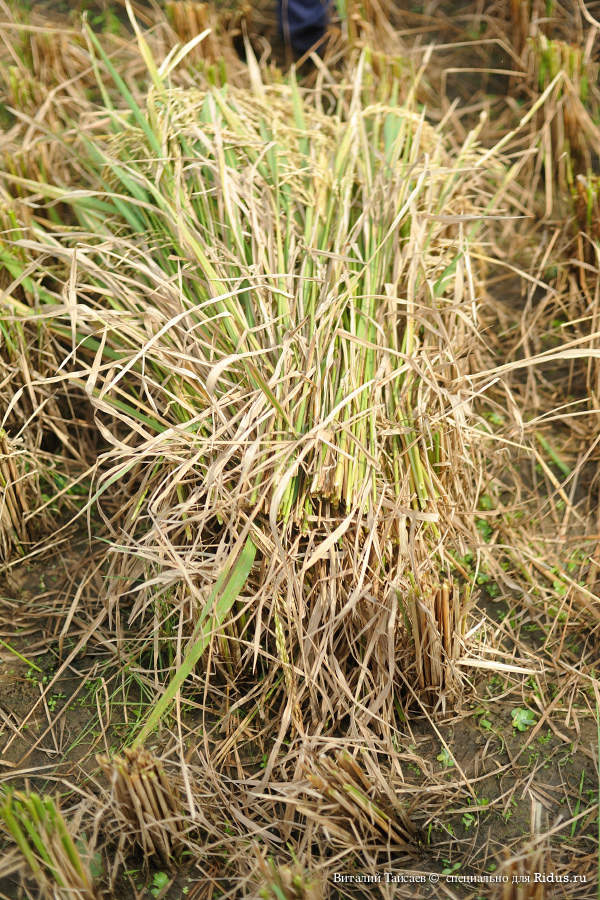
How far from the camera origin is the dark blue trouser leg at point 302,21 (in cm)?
278

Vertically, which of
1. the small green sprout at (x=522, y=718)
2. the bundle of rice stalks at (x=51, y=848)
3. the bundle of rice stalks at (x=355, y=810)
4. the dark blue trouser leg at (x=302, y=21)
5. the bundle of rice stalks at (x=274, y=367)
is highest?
the dark blue trouser leg at (x=302, y=21)

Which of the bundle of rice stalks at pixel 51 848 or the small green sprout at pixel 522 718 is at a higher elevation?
the bundle of rice stalks at pixel 51 848

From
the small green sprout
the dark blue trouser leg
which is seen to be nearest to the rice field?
the small green sprout

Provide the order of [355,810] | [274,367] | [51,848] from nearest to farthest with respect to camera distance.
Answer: [51,848] → [355,810] → [274,367]

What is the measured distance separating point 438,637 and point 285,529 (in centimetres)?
35

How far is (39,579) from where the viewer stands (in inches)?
78.2

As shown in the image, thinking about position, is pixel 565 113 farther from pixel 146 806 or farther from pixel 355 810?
pixel 146 806

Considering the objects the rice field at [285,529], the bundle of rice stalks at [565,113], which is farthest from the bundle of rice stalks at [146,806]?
the bundle of rice stalks at [565,113]

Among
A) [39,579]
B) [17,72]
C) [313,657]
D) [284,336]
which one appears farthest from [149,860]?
[17,72]

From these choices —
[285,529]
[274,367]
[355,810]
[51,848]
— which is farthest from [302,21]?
[51,848]

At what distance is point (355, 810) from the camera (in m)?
1.48

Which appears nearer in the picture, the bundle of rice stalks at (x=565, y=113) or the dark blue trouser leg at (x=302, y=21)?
the bundle of rice stalks at (x=565, y=113)

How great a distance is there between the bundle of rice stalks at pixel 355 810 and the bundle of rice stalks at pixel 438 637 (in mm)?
232

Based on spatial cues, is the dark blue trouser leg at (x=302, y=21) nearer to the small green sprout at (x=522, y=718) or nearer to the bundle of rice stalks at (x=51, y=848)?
the small green sprout at (x=522, y=718)
